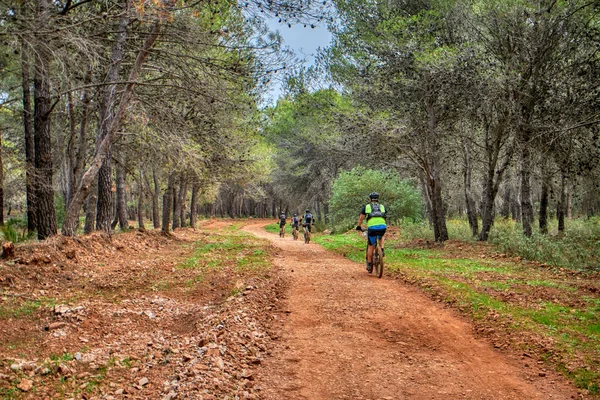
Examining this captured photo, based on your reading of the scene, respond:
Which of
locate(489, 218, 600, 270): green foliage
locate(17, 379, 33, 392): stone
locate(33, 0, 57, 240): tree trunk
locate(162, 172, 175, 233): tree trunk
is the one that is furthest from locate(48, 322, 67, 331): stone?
locate(162, 172, 175, 233): tree trunk

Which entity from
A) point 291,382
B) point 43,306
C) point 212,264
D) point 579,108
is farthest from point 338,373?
point 579,108

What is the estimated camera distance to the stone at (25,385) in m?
4.27

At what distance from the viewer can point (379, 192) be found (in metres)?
29.9

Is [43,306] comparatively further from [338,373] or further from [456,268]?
[456,268]

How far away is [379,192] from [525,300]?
71.0ft

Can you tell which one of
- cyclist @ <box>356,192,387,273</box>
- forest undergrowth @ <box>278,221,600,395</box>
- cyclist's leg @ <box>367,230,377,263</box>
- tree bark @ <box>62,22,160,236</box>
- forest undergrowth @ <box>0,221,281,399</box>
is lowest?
forest undergrowth @ <box>278,221,600,395</box>

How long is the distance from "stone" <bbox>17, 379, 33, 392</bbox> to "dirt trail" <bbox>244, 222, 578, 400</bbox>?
2330mm

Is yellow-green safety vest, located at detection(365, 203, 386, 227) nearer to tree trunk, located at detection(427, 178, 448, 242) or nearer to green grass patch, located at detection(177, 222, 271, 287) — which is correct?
green grass patch, located at detection(177, 222, 271, 287)

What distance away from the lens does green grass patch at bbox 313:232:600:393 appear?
573 centimetres

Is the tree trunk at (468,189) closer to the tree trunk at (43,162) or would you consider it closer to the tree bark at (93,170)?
the tree bark at (93,170)

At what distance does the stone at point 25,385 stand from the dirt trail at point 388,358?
2330 millimetres

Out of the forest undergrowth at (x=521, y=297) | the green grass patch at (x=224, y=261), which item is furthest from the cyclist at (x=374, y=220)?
the green grass patch at (x=224, y=261)

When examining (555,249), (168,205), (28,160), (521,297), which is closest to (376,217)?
(521,297)

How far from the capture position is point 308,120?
38.2m
